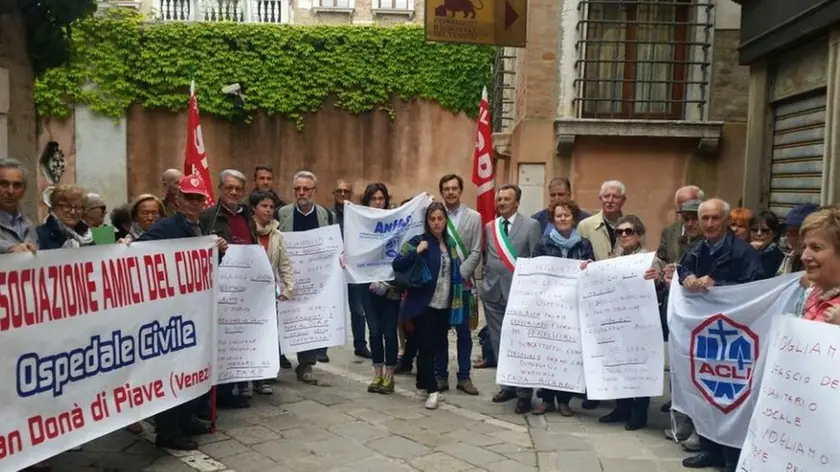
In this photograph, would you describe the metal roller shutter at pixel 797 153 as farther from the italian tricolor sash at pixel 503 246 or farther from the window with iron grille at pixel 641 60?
the italian tricolor sash at pixel 503 246

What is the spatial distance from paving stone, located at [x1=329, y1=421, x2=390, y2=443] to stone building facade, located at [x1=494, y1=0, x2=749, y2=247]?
6178 millimetres

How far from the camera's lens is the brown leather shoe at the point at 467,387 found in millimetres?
6953

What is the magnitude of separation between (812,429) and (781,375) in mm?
335

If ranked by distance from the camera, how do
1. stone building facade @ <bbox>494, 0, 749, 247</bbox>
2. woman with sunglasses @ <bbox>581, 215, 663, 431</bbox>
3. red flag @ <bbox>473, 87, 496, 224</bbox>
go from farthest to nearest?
stone building facade @ <bbox>494, 0, 749, 247</bbox> < red flag @ <bbox>473, 87, 496, 224</bbox> < woman with sunglasses @ <bbox>581, 215, 663, 431</bbox>

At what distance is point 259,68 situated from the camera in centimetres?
1767

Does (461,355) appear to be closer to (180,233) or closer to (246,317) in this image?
(246,317)

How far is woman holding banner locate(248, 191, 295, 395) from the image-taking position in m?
6.63

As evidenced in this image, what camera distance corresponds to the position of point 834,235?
10.8 ft

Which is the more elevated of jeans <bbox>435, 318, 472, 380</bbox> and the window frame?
the window frame

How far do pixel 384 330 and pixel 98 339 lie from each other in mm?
2875

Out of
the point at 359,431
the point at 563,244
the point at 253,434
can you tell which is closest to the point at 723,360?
the point at 563,244

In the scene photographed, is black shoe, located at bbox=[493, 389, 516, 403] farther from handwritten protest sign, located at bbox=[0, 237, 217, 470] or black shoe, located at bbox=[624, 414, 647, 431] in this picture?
handwritten protest sign, located at bbox=[0, 237, 217, 470]

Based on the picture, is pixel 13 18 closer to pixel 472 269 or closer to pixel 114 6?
pixel 472 269

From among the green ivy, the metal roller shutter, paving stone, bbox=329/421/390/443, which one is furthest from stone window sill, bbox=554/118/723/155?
the green ivy
